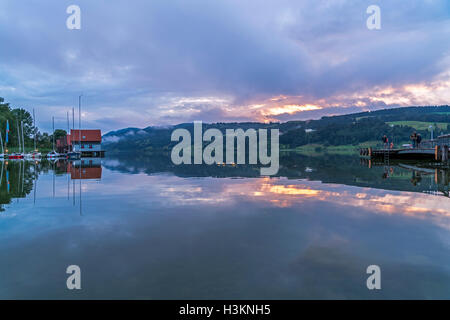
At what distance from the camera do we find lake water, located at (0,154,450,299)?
20.7ft

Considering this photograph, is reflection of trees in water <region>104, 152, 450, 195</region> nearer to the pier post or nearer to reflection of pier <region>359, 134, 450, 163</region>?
the pier post

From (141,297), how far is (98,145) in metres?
110

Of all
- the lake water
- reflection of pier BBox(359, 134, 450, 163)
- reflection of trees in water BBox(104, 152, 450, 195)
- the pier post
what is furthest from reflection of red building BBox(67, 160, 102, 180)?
reflection of pier BBox(359, 134, 450, 163)

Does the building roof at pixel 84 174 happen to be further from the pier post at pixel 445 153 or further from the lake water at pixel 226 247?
the pier post at pixel 445 153

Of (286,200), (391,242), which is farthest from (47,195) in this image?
(391,242)

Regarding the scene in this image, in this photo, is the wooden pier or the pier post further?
the wooden pier

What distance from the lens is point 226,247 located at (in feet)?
28.9

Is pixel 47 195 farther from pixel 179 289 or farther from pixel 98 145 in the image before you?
pixel 98 145

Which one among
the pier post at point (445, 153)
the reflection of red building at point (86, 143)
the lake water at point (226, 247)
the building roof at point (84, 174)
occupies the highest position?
the reflection of red building at point (86, 143)

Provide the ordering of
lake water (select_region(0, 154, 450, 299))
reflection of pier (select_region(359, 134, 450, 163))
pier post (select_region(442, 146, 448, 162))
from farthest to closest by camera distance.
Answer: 1. reflection of pier (select_region(359, 134, 450, 163))
2. pier post (select_region(442, 146, 448, 162))
3. lake water (select_region(0, 154, 450, 299))

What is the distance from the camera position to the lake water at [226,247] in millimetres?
6297

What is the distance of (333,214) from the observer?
13102mm

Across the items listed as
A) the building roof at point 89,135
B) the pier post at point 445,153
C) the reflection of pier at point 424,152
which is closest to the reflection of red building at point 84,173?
the pier post at point 445,153

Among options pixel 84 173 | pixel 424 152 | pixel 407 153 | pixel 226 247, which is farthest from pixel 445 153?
pixel 84 173
